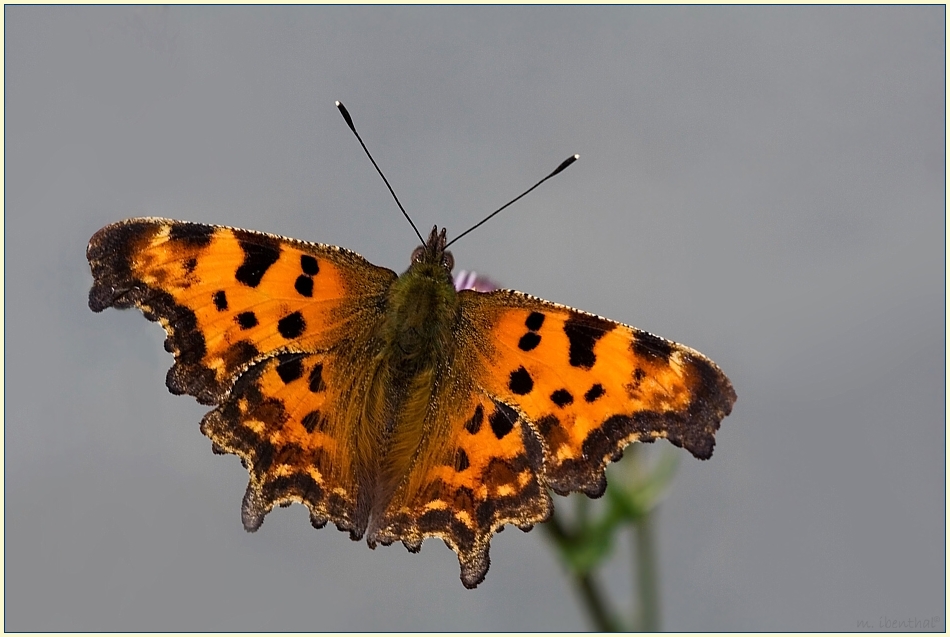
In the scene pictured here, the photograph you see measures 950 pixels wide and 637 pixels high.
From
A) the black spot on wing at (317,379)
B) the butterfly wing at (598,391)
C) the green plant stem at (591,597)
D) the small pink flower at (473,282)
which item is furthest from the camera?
the small pink flower at (473,282)

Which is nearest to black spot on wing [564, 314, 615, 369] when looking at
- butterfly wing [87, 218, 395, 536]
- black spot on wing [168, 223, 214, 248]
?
butterfly wing [87, 218, 395, 536]

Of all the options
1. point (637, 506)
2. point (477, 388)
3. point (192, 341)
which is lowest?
point (637, 506)

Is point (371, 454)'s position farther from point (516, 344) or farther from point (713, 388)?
point (713, 388)

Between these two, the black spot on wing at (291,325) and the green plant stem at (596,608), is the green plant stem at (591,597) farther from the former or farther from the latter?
the black spot on wing at (291,325)

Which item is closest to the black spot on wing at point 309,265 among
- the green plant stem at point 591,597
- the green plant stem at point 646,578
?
the green plant stem at point 591,597

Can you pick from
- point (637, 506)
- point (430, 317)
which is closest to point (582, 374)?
point (430, 317)
